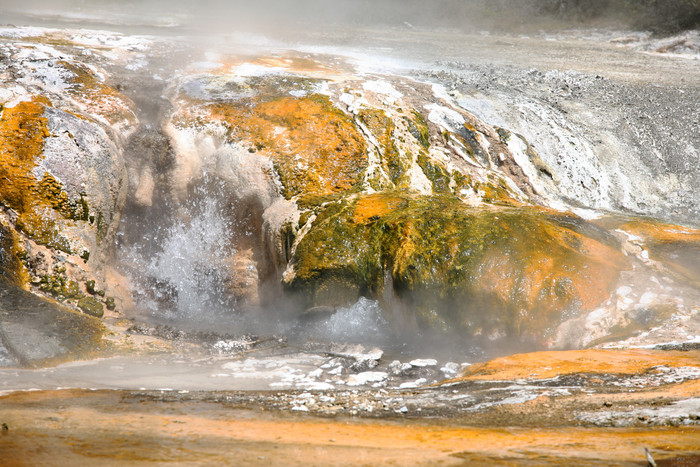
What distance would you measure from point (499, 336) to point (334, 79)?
6.44 meters

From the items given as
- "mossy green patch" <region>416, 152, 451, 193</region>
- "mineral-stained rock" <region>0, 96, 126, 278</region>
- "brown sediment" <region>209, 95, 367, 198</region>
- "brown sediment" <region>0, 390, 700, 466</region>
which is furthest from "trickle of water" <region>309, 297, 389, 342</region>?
"mineral-stained rock" <region>0, 96, 126, 278</region>

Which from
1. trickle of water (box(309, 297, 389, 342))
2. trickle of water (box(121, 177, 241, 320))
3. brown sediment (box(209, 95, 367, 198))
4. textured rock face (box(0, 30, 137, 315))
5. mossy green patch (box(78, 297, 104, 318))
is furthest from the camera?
brown sediment (box(209, 95, 367, 198))

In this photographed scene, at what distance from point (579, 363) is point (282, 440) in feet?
9.68

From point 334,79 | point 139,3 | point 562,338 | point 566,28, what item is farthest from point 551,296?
point 139,3

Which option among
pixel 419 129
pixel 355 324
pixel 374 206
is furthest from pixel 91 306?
pixel 419 129

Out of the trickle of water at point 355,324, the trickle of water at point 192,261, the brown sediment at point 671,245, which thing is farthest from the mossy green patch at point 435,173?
the trickle of water at point 192,261

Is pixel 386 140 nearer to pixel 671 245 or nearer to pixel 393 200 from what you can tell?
pixel 393 200

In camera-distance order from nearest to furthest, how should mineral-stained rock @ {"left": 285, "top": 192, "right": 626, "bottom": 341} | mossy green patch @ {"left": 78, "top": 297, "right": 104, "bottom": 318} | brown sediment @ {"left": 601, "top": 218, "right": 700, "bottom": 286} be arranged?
mineral-stained rock @ {"left": 285, "top": 192, "right": 626, "bottom": 341}
brown sediment @ {"left": 601, "top": 218, "right": 700, "bottom": 286}
mossy green patch @ {"left": 78, "top": 297, "right": 104, "bottom": 318}

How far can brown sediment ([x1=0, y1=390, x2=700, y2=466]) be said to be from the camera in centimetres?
286

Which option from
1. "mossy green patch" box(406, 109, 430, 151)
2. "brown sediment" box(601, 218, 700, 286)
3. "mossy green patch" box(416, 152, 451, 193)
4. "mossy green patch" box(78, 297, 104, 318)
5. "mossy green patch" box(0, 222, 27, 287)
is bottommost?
"mossy green patch" box(78, 297, 104, 318)

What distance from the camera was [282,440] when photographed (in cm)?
323

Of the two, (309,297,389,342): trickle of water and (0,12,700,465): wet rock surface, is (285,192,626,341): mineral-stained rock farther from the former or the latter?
(309,297,389,342): trickle of water

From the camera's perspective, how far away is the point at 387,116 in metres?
9.94

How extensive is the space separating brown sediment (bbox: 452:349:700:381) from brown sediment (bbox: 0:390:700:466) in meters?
1.49
